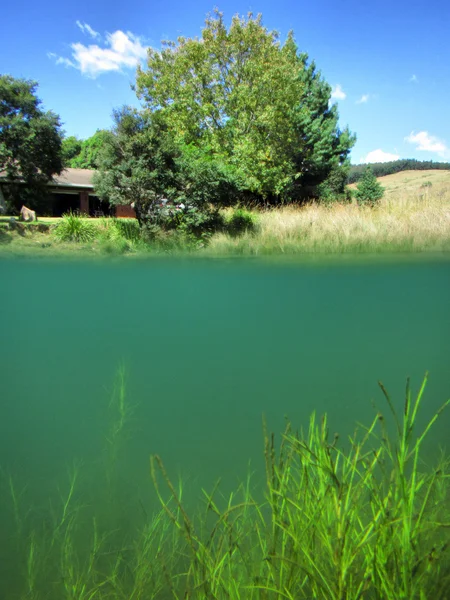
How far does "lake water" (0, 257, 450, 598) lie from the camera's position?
6.49 meters

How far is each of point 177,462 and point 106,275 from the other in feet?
25.5

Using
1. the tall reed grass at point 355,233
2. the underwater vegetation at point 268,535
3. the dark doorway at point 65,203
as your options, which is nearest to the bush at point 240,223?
the tall reed grass at point 355,233

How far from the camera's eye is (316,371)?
481 inches

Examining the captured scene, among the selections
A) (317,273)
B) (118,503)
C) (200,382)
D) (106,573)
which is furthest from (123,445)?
(317,273)

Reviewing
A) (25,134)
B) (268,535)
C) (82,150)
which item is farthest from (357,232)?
(82,150)

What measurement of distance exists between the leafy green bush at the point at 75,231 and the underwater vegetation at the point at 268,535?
399 inches

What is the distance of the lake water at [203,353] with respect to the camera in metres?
6.49

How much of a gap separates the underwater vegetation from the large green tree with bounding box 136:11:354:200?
20.1 m

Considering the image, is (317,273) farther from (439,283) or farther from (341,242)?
(439,283)

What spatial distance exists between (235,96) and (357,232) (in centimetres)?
1513

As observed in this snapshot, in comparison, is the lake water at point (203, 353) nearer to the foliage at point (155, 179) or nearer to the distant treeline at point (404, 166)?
the foliage at point (155, 179)

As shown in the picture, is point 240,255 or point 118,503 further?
point 240,255

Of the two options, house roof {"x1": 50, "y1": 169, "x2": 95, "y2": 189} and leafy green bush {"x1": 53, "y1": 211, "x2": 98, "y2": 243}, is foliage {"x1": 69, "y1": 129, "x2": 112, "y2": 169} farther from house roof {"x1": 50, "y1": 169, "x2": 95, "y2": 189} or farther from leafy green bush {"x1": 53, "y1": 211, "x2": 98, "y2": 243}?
leafy green bush {"x1": 53, "y1": 211, "x2": 98, "y2": 243}

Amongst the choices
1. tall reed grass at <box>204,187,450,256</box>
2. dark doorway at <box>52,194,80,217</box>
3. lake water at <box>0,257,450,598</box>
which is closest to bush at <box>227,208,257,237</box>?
tall reed grass at <box>204,187,450,256</box>
